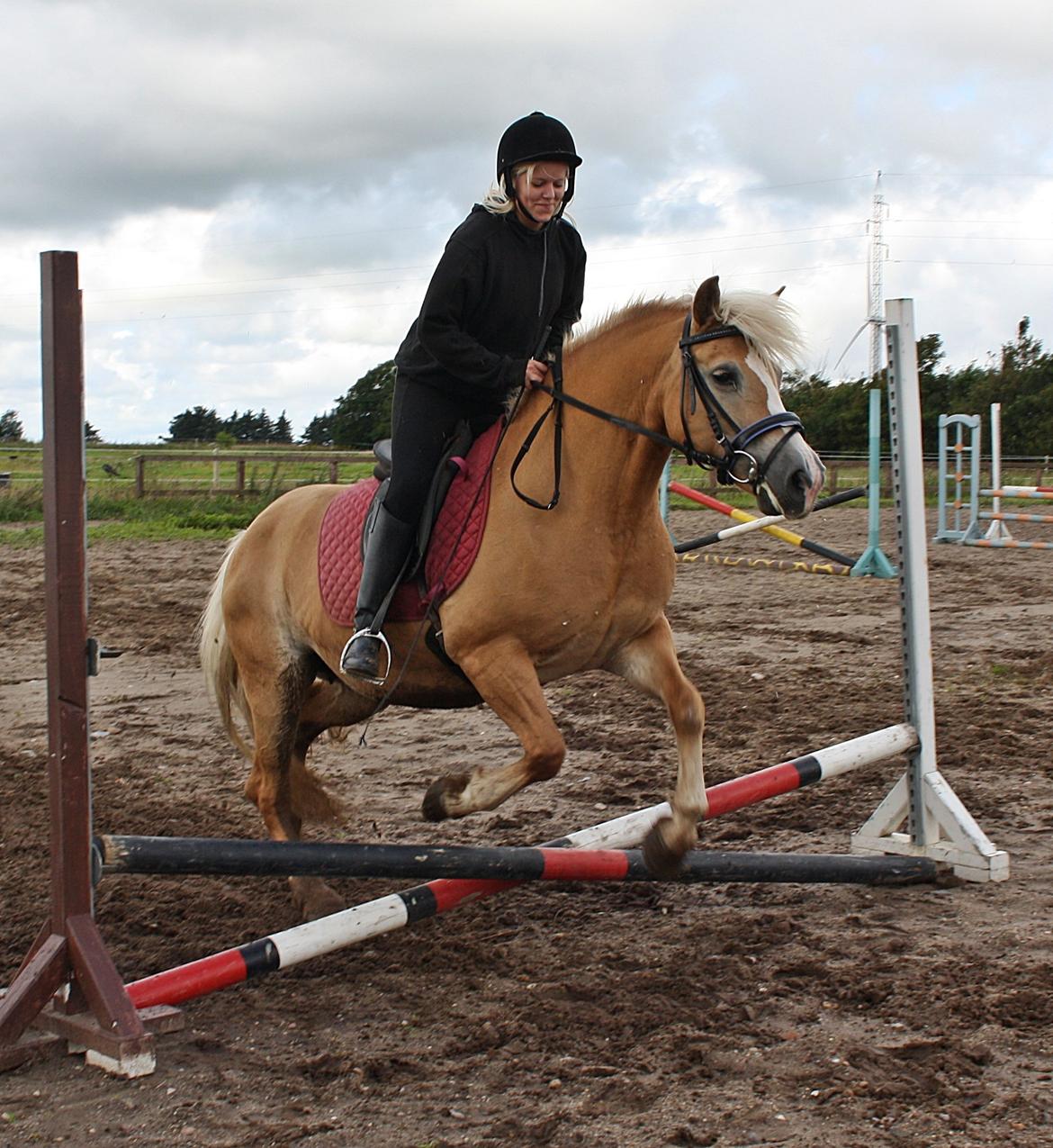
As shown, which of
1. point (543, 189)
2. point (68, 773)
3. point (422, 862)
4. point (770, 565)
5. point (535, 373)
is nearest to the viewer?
point (68, 773)

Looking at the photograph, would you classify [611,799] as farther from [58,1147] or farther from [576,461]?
[58,1147]

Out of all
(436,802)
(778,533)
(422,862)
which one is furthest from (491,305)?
(778,533)

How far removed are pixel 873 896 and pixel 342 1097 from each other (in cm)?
226

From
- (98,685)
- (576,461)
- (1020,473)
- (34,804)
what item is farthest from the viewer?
(1020,473)

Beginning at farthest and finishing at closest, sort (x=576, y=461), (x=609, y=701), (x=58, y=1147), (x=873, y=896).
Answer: (x=609, y=701) → (x=873, y=896) → (x=576, y=461) → (x=58, y=1147)

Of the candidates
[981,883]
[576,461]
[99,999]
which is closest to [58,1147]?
[99,999]

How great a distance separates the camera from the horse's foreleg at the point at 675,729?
3969 mm

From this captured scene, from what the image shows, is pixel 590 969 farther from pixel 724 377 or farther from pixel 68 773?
pixel 724 377

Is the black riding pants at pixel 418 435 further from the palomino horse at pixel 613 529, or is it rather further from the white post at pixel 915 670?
the white post at pixel 915 670

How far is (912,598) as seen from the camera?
4.84m

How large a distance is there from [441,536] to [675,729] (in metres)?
1.01

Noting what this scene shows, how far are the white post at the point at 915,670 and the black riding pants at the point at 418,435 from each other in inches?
58.8

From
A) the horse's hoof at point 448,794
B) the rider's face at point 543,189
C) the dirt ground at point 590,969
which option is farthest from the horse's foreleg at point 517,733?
the rider's face at point 543,189

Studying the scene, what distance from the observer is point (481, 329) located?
4395 millimetres
